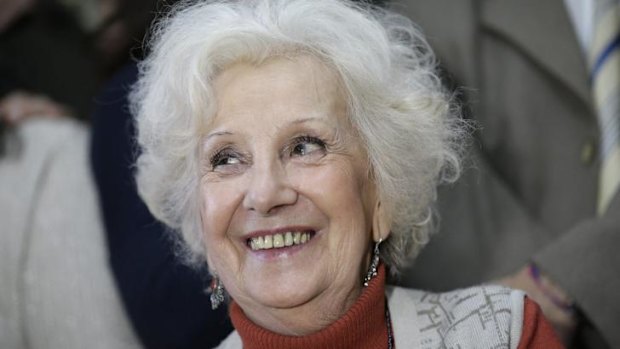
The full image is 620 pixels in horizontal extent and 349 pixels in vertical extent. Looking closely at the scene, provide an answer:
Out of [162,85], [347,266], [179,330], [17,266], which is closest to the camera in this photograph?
[347,266]

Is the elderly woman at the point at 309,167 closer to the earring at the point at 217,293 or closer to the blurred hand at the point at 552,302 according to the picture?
the earring at the point at 217,293

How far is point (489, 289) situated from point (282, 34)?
68cm

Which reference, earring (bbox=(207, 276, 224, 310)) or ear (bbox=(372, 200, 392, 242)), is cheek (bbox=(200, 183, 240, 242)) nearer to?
earring (bbox=(207, 276, 224, 310))

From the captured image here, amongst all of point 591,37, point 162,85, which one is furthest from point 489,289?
point 591,37

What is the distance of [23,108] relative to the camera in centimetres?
285

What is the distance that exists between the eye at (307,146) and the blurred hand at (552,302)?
0.88m

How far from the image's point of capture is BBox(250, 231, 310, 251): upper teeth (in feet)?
6.01

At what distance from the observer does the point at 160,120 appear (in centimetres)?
202

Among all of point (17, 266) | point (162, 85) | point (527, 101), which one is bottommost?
point (17, 266)

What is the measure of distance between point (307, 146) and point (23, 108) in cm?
134

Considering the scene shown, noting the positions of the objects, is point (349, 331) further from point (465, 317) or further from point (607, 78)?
point (607, 78)

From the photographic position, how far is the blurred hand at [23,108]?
9.18 feet

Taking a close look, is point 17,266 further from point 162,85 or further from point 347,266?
point 347,266

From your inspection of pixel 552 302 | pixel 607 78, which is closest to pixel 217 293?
pixel 552 302
